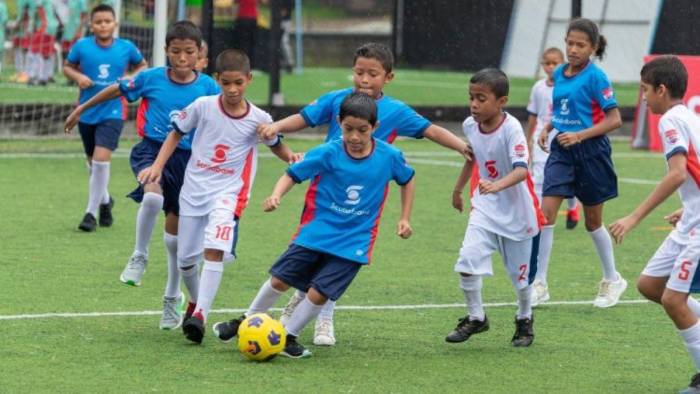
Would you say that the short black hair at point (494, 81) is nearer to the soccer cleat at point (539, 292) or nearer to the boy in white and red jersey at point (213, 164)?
the boy in white and red jersey at point (213, 164)

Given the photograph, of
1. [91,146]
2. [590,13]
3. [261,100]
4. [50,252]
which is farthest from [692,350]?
[590,13]

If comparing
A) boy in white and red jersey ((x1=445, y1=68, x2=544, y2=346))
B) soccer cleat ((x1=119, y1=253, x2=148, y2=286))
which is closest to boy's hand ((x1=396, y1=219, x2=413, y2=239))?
boy in white and red jersey ((x1=445, y1=68, x2=544, y2=346))

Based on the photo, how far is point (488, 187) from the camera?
24.1 feet

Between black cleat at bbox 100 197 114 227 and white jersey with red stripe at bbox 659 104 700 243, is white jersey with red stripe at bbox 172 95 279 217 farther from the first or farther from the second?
black cleat at bbox 100 197 114 227

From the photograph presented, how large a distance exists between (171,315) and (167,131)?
1439 millimetres

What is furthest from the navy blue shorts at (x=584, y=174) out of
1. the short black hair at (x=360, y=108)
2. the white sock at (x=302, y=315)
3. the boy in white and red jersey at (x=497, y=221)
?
the white sock at (x=302, y=315)

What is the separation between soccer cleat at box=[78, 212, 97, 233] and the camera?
1184 cm

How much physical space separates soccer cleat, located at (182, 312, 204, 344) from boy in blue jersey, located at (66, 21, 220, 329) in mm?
549

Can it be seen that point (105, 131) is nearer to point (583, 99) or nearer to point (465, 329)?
point (583, 99)

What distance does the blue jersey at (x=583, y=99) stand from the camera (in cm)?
930

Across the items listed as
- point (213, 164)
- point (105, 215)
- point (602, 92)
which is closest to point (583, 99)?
point (602, 92)

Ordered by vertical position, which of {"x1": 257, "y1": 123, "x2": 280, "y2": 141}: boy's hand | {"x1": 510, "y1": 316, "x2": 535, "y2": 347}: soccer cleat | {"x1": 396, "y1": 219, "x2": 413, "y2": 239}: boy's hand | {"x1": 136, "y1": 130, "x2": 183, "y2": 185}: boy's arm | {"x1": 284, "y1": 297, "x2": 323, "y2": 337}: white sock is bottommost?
{"x1": 510, "y1": 316, "x2": 535, "y2": 347}: soccer cleat

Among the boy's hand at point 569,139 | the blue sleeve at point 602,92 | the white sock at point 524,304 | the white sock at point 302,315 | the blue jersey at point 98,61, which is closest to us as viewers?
the white sock at point 302,315

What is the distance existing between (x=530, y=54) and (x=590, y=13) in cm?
204
